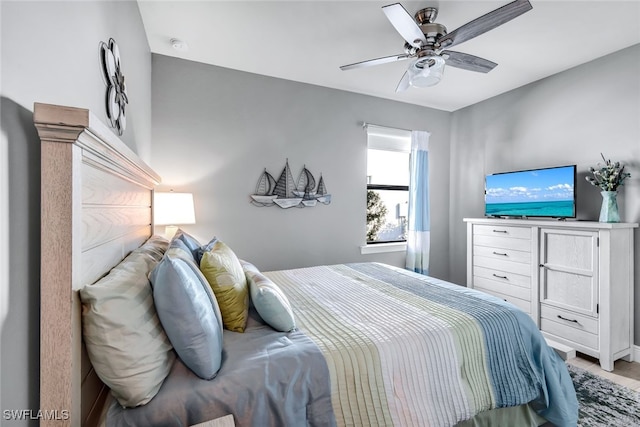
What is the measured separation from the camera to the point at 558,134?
300cm

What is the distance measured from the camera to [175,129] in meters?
2.75

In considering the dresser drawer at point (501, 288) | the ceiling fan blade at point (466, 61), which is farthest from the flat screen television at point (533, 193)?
the ceiling fan blade at point (466, 61)

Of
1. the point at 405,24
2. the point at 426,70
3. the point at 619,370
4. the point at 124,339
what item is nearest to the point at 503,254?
the point at 619,370

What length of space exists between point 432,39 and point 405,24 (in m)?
0.33

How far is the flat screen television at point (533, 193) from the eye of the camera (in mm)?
2736

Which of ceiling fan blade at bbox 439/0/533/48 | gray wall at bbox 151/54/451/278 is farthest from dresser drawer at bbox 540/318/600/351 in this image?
ceiling fan blade at bbox 439/0/533/48

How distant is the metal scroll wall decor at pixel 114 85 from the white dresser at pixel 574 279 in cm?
337

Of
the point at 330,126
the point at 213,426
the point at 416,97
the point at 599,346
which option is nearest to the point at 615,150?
the point at 599,346

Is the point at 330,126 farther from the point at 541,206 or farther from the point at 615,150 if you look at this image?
the point at 615,150

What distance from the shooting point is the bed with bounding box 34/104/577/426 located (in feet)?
2.30

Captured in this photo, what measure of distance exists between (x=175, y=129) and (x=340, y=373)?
2.59 m

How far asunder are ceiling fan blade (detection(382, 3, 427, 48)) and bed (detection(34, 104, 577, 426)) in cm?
148

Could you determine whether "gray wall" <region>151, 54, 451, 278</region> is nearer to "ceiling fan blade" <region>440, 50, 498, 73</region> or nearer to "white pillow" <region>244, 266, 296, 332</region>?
"ceiling fan blade" <region>440, 50, 498, 73</region>

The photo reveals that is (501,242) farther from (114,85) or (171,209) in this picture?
(114,85)
